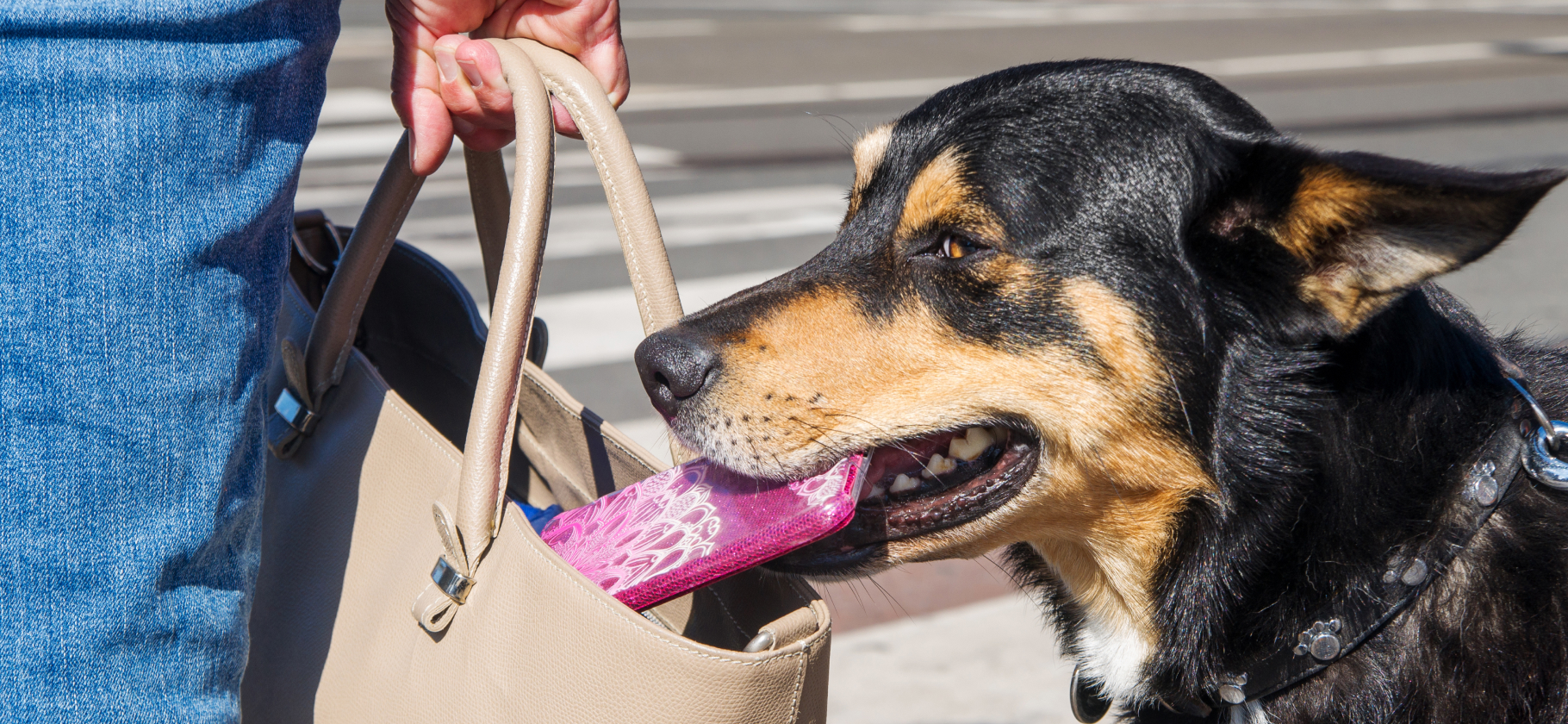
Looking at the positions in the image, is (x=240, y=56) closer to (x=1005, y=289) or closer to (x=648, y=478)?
(x=648, y=478)

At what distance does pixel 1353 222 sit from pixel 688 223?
6.33m

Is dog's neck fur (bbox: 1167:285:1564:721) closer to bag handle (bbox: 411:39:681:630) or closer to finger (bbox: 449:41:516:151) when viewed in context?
bag handle (bbox: 411:39:681:630)

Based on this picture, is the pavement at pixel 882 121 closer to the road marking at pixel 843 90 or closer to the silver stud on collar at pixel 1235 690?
the road marking at pixel 843 90

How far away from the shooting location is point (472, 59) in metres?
1.96

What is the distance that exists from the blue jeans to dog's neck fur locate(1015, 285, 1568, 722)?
159 centimetres

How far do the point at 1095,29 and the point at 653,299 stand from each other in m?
17.3

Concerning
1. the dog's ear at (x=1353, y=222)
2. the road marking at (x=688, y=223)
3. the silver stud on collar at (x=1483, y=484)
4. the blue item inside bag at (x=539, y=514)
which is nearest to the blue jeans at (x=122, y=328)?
the blue item inside bag at (x=539, y=514)

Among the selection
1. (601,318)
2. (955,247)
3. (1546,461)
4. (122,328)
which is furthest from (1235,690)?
(601,318)

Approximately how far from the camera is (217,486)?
5.06 feet

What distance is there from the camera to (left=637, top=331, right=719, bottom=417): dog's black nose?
2.07 meters

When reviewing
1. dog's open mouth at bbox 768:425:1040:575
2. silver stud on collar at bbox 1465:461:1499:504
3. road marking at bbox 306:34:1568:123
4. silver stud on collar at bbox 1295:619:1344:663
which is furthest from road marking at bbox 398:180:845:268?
silver stud on collar at bbox 1465:461:1499:504

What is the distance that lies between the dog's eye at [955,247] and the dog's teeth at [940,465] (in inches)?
15.0

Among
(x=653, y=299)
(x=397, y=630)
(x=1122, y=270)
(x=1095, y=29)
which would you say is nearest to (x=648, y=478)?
(x=653, y=299)

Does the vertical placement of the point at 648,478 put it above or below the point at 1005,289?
below
